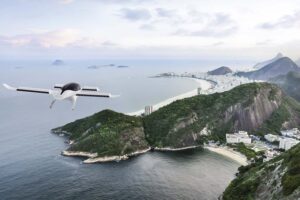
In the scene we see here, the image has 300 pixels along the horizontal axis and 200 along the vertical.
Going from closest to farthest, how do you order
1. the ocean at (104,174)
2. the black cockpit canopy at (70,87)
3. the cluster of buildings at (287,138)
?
1. the black cockpit canopy at (70,87)
2. the ocean at (104,174)
3. the cluster of buildings at (287,138)

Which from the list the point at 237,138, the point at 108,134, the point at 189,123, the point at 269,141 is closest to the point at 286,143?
the point at 269,141

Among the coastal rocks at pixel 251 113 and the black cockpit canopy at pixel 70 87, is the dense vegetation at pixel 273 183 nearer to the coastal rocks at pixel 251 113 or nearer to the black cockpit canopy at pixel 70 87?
the black cockpit canopy at pixel 70 87

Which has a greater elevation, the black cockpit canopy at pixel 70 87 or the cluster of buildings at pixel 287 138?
the black cockpit canopy at pixel 70 87

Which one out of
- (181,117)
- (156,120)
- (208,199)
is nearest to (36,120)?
(156,120)

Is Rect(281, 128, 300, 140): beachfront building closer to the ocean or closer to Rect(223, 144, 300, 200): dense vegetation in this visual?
the ocean

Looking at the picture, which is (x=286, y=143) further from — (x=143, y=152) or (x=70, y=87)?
(x=70, y=87)

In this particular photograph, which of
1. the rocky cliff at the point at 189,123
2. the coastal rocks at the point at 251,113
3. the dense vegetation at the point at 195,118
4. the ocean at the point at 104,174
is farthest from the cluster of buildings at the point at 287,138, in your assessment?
the ocean at the point at 104,174

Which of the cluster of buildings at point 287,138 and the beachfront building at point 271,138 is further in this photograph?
the beachfront building at point 271,138
